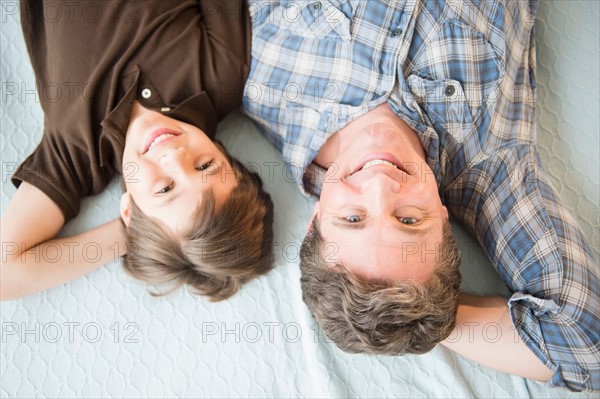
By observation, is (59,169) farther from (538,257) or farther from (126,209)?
(538,257)

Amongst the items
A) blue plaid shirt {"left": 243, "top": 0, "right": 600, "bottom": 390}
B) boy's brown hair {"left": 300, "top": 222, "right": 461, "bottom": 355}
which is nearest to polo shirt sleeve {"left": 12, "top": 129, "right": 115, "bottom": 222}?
blue plaid shirt {"left": 243, "top": 0, "right": 600, "bottom": 390}

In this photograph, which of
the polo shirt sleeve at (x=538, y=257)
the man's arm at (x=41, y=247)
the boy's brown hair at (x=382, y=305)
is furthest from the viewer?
the man's arm at (x=41, y=247)

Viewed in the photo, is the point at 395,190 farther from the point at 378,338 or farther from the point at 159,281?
the point at 159,281

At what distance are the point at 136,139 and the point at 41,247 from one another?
323 millimetres

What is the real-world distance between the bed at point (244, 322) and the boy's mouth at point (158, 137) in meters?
0.24

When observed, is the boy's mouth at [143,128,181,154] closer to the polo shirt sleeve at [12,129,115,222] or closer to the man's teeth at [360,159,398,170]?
the polo shirt sleeve at [12,129,115,222]

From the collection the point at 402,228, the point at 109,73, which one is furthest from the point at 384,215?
the point at 109,73

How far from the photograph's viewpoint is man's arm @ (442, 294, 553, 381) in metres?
1.11

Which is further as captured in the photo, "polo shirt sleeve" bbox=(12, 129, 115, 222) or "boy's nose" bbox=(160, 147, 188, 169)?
"polo shirt sleeve" bbox=(12, 129, 115, 222)

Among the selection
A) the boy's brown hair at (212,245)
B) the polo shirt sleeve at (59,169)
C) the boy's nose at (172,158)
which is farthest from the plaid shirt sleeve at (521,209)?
the polo shirt sleeve at (59,169)

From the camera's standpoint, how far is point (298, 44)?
1.24 m

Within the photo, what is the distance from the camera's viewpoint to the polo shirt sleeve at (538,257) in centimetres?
106

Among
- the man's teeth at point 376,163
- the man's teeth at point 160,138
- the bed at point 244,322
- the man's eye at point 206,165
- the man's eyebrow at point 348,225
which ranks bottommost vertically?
the bed at point 244,322

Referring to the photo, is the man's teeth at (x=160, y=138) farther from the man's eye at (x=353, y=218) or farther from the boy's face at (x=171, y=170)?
the man's eye at (x=353, y=218)
